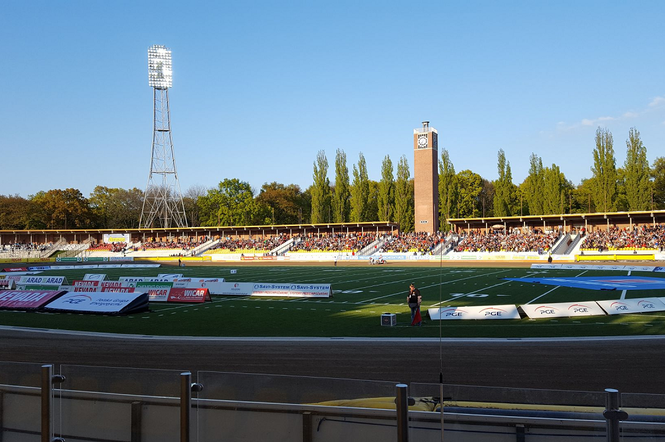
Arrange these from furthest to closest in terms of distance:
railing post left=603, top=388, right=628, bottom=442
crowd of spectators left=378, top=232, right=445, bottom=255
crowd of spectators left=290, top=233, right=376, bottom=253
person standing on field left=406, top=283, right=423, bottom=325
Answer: crowd of spectators left=290, top=233, right=376, bottom=253
crowd of spectators left=378, top=232, right=445, bottom=255
person standing on field left=406, top=283, right=423, bottom=325
railing post left=603, top=388, right=628, bottom=442

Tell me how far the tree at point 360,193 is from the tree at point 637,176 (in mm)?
41822

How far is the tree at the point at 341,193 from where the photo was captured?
9669 cm

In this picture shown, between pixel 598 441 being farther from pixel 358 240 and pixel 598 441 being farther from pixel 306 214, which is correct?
pixel 306 214

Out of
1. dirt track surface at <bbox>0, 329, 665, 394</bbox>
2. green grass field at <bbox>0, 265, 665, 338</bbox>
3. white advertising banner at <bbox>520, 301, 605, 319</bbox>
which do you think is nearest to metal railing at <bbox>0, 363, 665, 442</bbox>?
dirt track surface at <bbox>0, 329, 665, 394</bbox>

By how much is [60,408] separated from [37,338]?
15862 mm

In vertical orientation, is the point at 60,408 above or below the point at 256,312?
above

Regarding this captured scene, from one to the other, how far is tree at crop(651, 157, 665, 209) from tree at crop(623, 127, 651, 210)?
51.2 feet

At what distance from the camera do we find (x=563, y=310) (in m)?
20.6

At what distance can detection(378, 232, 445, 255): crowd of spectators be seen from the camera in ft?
224

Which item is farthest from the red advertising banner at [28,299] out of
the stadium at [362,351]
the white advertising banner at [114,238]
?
the white advertising banner at [114,238]

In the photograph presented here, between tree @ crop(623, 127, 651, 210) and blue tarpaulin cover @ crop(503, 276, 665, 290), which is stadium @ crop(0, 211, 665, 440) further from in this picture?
tree @ crop(623, 127, 651, 210)

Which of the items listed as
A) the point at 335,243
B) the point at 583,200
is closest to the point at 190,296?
the point at 335,243

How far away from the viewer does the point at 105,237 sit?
307 feet

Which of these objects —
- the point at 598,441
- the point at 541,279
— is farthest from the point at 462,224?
the point at 598,441
